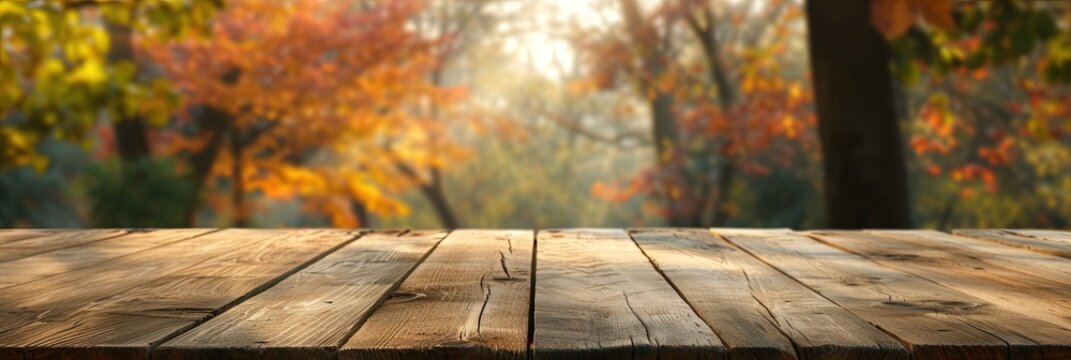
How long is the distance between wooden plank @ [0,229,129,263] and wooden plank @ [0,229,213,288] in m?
0.05

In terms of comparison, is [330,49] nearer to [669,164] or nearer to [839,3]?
[669,164]

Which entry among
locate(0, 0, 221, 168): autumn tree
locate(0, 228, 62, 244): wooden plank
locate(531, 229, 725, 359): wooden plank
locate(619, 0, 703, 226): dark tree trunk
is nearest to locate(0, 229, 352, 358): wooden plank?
locate(531, 229, 725, 359): wooden plank

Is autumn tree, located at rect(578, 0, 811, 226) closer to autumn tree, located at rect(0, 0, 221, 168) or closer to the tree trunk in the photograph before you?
the tree trunk

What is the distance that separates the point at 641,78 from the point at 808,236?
10427 mm

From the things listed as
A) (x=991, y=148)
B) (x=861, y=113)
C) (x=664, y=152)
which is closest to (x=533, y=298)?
(x=861, y=113)

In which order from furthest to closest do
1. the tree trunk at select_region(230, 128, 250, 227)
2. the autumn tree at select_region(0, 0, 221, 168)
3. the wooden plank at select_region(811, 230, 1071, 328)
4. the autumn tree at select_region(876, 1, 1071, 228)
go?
1. the tree trunk at select_region(230, 128, 250, 227)
2. the autumn tree at select_region(876, 1, 1071, 228)
3. the autumn tree at select_region(0, 0, 221, 168)
4. the wooden plank at select_region(811, 230, 1071, 328)

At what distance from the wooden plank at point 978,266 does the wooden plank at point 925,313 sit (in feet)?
0.18

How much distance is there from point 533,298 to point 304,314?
349 mm

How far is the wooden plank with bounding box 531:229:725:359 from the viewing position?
3.79ft

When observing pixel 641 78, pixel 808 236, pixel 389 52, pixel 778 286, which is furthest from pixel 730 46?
pixel 778 286

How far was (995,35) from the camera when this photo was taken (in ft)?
16.5

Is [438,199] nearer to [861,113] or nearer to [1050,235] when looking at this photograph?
[861,113]

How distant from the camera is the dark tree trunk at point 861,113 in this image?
4898 mm

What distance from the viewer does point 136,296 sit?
1565 millimetres
